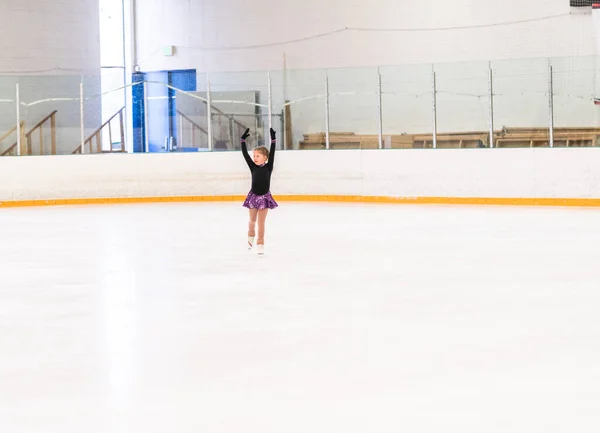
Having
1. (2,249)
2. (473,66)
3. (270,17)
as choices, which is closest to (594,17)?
(473,66)

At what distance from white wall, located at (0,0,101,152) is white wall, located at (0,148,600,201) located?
56cm

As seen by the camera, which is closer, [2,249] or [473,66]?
[2,249]

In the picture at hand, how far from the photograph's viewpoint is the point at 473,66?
44.6ft

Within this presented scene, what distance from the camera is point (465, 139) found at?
44.4 feet

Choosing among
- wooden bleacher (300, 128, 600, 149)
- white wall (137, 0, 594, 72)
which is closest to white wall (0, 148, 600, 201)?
wooden bleacher (300, 128, 600, 149)

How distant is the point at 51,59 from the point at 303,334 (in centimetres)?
1363

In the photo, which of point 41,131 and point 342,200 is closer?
point 342,200

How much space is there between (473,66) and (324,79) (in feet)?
7.33

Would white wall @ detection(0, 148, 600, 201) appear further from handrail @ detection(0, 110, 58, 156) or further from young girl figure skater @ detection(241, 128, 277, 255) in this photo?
young girl figure skater @ detection(241, 128, 277, 255)

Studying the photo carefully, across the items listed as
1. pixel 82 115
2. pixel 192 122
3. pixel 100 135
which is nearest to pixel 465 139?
pixel 192 122

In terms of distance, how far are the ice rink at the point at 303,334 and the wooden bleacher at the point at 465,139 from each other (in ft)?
14.1

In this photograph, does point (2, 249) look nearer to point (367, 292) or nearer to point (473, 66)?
point (367, 292)

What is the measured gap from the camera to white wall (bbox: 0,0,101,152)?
1412cm

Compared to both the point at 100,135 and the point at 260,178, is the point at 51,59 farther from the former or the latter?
the point at 260,178
